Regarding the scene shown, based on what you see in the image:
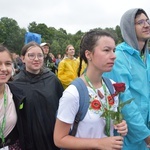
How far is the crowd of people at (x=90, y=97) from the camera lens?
7.13 ft

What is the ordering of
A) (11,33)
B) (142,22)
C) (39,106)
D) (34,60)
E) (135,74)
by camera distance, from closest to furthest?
(135,74)
(142,22)
(39,106)
(34,60)
(11,33)

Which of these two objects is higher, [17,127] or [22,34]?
[22,34]

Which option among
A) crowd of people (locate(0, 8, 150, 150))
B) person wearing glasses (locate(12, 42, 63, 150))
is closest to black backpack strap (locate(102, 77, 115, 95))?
crowd of people (locate(0, 8, 150, 150))

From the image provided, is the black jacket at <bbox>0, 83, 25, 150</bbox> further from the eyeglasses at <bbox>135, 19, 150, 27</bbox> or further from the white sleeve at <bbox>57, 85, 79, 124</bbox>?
the eyeglasses at <bbox>135, 19, 150, 27</bbox>

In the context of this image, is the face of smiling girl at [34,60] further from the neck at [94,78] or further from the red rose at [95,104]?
the red rose at [95,104]

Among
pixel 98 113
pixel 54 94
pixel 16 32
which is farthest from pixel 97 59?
pixel 16 32

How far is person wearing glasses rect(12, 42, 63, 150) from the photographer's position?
3.77 meters

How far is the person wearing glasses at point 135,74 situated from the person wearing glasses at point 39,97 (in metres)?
1.17

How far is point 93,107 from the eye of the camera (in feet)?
7.27

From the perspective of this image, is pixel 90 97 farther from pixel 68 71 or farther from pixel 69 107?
pixel 68 71

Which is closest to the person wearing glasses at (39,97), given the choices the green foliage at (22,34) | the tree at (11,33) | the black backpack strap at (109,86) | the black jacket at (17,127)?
the black jacket at (17,127)

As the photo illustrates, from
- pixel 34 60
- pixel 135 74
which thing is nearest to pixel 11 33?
pixel 34 60

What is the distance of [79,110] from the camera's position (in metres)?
2.19

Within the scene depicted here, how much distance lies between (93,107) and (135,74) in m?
0.88
